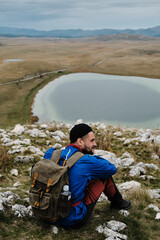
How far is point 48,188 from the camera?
385 centimetres

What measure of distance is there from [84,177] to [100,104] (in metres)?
42.1

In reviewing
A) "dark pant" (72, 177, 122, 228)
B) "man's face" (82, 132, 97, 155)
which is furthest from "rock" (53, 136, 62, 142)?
"man's face" (82, 132, 97, 155)

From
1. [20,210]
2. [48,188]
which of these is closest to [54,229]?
[20,210]

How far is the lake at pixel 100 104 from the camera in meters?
36.2

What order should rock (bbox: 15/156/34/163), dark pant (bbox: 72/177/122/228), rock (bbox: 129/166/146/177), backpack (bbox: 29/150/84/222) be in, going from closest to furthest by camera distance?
1. backpack (bbox: 29/150/84/222)
2. dark pant (bbox: 72/177/122/228)
3. rock (bbox: 129/166/146/177)
4. rock (bbox: 15/156/34/163)

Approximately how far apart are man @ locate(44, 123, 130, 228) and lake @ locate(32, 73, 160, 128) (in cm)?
2493

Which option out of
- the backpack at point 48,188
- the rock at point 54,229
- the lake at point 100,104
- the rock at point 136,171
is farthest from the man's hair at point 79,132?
the lake at point 100,104

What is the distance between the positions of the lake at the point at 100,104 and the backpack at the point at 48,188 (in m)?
25.6

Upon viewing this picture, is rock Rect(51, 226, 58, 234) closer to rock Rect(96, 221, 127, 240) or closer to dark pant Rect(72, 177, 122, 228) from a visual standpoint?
dark pant Rect(72, 177, 122, 228)

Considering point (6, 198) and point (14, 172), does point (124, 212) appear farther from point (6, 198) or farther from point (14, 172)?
point (14, 172)

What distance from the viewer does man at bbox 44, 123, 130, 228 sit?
4.18 meters

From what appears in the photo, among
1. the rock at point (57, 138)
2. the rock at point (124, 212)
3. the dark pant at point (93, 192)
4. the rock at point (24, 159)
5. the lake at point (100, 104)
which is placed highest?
the dark pant at point (93, 192)

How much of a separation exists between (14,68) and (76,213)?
285 feet

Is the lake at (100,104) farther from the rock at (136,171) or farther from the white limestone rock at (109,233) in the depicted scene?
the white limestone rock at (109,233)
